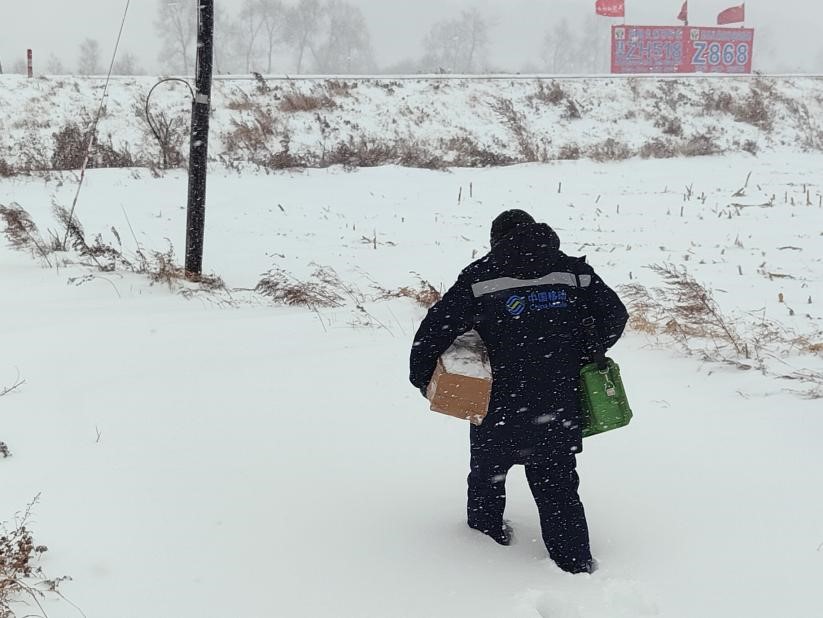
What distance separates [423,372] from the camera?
9.60 feet

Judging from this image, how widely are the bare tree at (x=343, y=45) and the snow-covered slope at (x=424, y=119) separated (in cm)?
5922

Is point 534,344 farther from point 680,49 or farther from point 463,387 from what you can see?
point 680,49

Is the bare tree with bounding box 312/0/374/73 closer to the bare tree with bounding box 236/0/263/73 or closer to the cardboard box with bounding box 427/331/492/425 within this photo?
the bare tree with bounding box 236/0/263/73

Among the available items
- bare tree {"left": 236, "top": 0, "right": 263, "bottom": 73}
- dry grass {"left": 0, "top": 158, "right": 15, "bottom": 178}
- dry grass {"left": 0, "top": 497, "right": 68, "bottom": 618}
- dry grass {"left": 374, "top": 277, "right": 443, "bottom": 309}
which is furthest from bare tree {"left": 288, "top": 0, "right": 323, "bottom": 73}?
dry grass {"left": 0, "top": 497, "right": 68, "bottom": 618}

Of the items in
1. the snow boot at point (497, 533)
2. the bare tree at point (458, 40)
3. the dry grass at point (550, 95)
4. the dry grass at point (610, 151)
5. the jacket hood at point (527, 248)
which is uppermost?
the bare tree at point (458, 40)

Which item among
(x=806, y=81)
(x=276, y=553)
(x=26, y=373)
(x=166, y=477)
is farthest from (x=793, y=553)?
(x=806, y=81)

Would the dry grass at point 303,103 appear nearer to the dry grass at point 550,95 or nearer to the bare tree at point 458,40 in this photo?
the dry grass at point 550,95

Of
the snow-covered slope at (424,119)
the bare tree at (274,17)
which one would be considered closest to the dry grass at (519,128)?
the snow-covered slope at (424,119)

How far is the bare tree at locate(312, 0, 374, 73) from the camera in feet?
260

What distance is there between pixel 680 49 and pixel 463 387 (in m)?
29.7

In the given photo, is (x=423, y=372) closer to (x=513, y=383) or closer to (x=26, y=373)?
(x=513, y=383)

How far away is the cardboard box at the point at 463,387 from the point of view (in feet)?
9.11

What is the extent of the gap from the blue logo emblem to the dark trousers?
2.11 feet

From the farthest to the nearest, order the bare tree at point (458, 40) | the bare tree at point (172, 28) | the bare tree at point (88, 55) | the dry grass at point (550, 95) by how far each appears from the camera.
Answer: the bare tree at point (458, 40) < the bare tree at point (88, 55) < the bare tree at point (172, 28) < the dry grass at point (550, 95)
